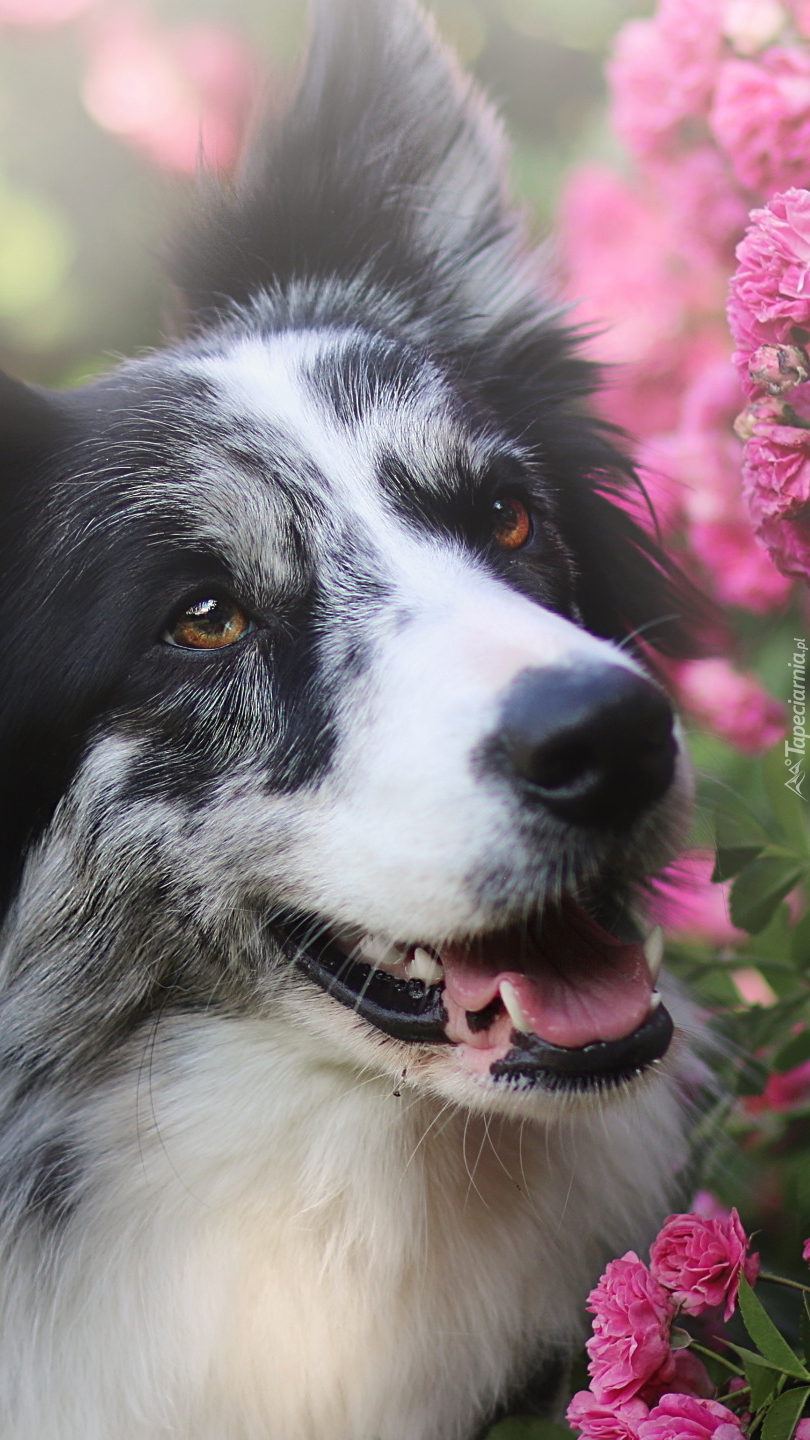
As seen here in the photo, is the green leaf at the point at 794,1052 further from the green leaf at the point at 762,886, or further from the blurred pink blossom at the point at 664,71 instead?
the blurred pink blossom at the point at 664,71

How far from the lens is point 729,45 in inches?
83.8

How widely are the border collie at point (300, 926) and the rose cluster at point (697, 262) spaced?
461mm

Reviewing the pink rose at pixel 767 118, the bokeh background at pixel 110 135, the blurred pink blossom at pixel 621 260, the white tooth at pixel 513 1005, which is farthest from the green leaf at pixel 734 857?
the bokeh background at pixel 110 135

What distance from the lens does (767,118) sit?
199 cm

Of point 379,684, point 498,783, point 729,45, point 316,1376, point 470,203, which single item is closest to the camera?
point 498,783

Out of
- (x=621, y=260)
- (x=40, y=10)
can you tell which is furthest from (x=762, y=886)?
(x=40, y=10)

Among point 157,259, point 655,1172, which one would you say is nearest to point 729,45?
point 157,259

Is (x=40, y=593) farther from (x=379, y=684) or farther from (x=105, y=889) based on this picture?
(x=379, y=684)

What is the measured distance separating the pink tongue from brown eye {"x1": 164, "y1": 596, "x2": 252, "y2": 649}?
53 centimetres

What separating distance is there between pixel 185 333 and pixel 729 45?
1097 mm

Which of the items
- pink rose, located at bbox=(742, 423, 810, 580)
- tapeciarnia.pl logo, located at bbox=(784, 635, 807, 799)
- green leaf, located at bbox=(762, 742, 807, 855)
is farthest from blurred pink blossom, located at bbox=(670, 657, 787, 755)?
pink rose, located at bbox=(742, 423, 810, 580)

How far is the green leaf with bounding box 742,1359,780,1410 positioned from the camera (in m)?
1.38

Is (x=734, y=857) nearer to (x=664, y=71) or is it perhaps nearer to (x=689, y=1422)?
(x=689, y=1422)

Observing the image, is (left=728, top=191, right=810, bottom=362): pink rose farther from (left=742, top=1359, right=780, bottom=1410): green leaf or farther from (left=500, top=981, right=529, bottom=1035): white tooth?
(left=742, top=1359, right=780, bottom=1410): green leaf
